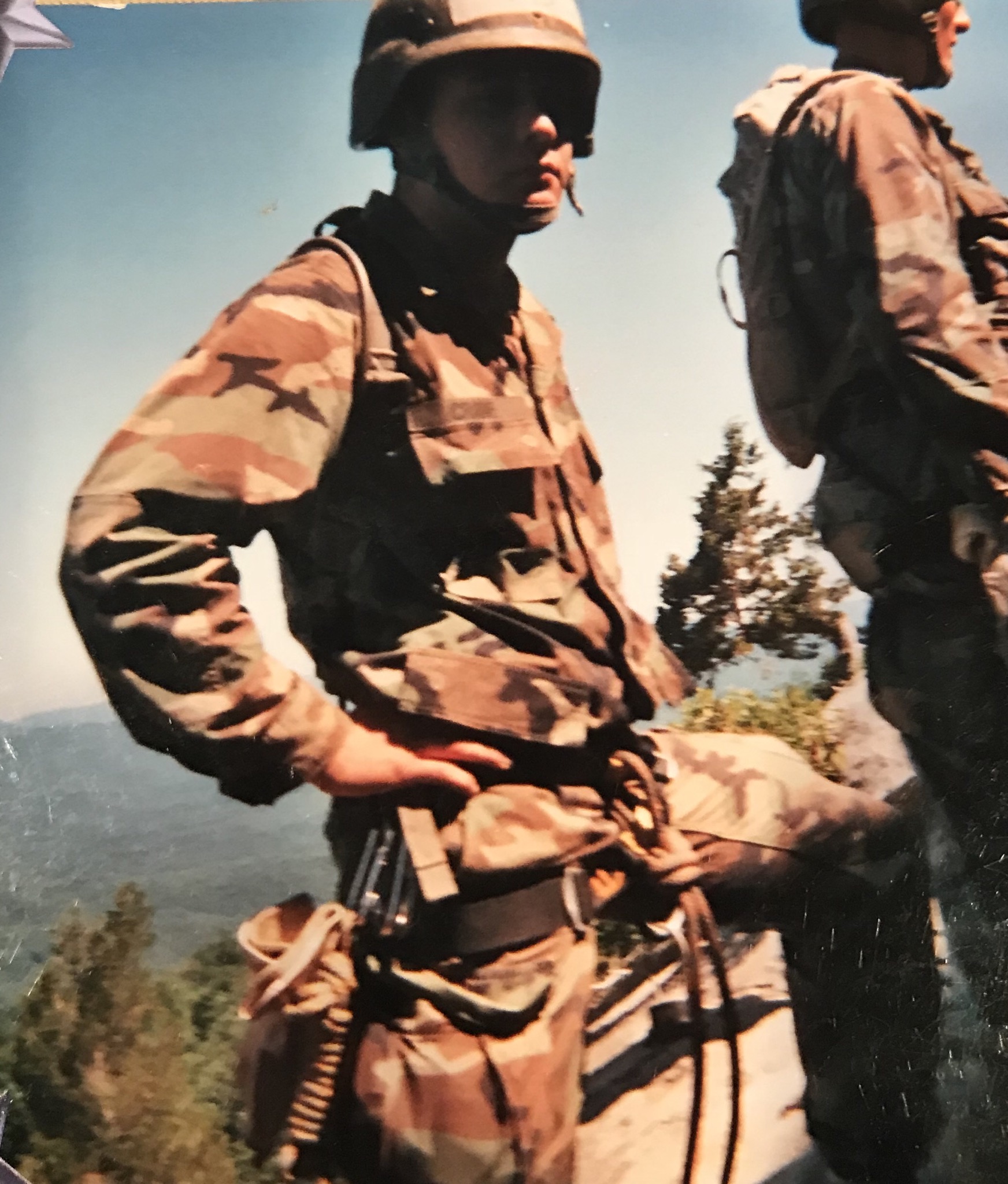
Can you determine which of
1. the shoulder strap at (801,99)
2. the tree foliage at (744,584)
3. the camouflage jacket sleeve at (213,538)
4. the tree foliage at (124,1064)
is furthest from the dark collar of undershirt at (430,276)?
the tree foliage at (124,1064)

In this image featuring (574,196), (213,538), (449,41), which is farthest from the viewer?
(574,196)

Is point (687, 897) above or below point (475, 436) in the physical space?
below

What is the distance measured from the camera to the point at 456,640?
2.81 ft

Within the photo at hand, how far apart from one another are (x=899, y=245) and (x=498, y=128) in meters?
0.39

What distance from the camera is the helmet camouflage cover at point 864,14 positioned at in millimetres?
1022

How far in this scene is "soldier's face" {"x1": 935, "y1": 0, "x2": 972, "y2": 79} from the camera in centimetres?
104

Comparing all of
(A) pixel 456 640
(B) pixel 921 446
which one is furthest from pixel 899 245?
(A) pixel 456 640

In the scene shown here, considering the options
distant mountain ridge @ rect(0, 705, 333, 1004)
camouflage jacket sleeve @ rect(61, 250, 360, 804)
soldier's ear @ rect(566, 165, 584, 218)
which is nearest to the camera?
camouflage jacket sleeve @ rect(61, 250, 360, 804)

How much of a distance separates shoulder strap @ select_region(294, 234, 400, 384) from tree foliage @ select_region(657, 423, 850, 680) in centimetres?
33

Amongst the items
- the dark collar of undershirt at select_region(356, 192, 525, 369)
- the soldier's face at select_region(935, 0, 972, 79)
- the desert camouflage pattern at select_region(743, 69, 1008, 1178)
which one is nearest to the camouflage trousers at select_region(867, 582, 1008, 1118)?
the desert camouflage pattern at select_region(743, 69, 1008, 1178)

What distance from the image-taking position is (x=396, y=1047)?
842mm

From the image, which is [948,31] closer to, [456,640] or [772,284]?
[772,284]

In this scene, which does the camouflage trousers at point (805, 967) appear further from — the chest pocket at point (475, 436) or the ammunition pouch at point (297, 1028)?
the chest pocket at point (475, 436)

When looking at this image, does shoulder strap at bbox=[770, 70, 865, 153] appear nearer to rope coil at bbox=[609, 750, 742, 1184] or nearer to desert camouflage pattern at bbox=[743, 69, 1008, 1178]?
desert camouflage pattern at bbox=[743, 69, 1008, 1178]
